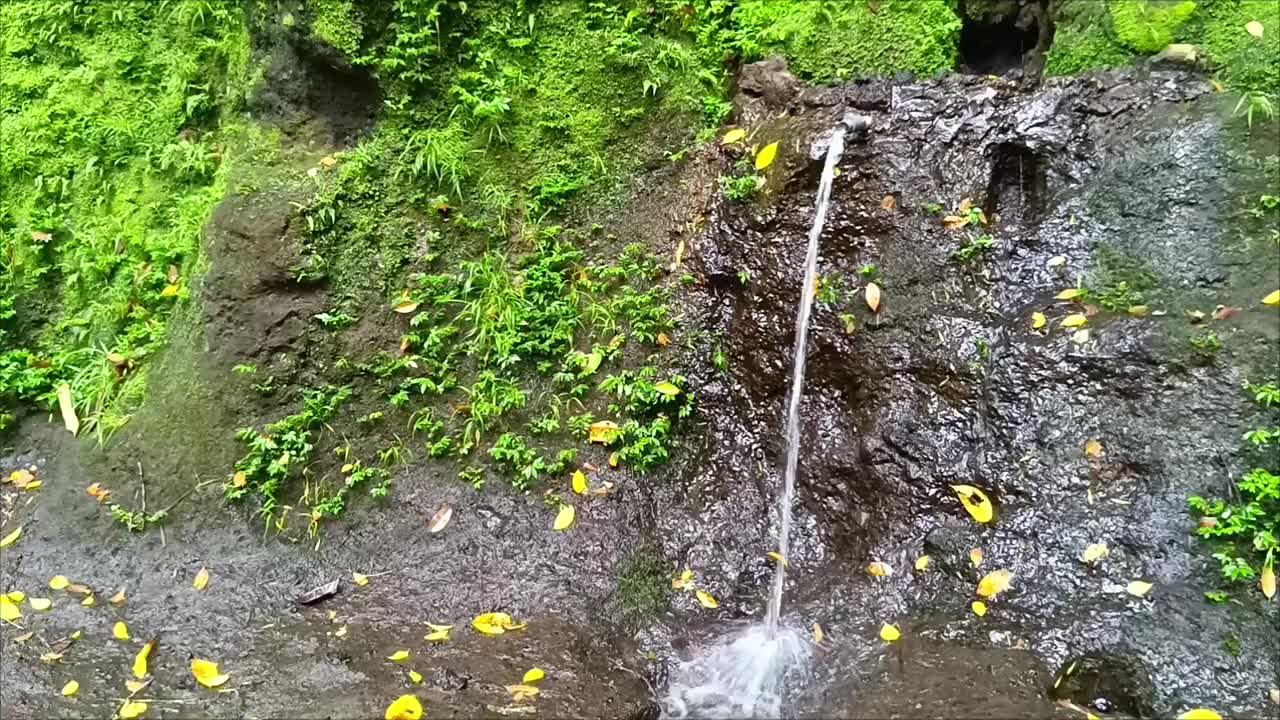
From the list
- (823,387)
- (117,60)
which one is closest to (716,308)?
(823,387)

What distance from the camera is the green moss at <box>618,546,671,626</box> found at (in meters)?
4.24

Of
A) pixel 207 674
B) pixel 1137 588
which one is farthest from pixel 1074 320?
pixel 207 674

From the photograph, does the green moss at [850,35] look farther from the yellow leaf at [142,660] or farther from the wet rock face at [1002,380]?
the yellow leaf at [142,660]

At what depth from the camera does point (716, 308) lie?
504 centimetres

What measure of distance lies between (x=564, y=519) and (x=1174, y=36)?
4.67 meters

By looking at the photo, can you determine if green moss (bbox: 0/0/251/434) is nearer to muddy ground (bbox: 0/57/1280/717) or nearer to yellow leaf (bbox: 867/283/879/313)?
muddy ground (bbox: 0/57/1280/717)

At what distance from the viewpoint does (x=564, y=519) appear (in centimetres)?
461

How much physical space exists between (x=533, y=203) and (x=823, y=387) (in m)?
2.39

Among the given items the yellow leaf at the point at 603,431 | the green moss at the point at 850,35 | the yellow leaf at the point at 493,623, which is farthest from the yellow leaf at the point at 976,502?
the green moss at the point at 850,35

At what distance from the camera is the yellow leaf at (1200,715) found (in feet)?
10.6

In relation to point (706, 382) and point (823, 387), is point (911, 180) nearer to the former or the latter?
point (823, 387)

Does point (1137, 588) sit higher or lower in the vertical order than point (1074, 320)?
lower

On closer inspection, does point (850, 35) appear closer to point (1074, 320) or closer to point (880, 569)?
point (1074, 320)

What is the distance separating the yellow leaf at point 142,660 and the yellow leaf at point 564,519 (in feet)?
7.12
